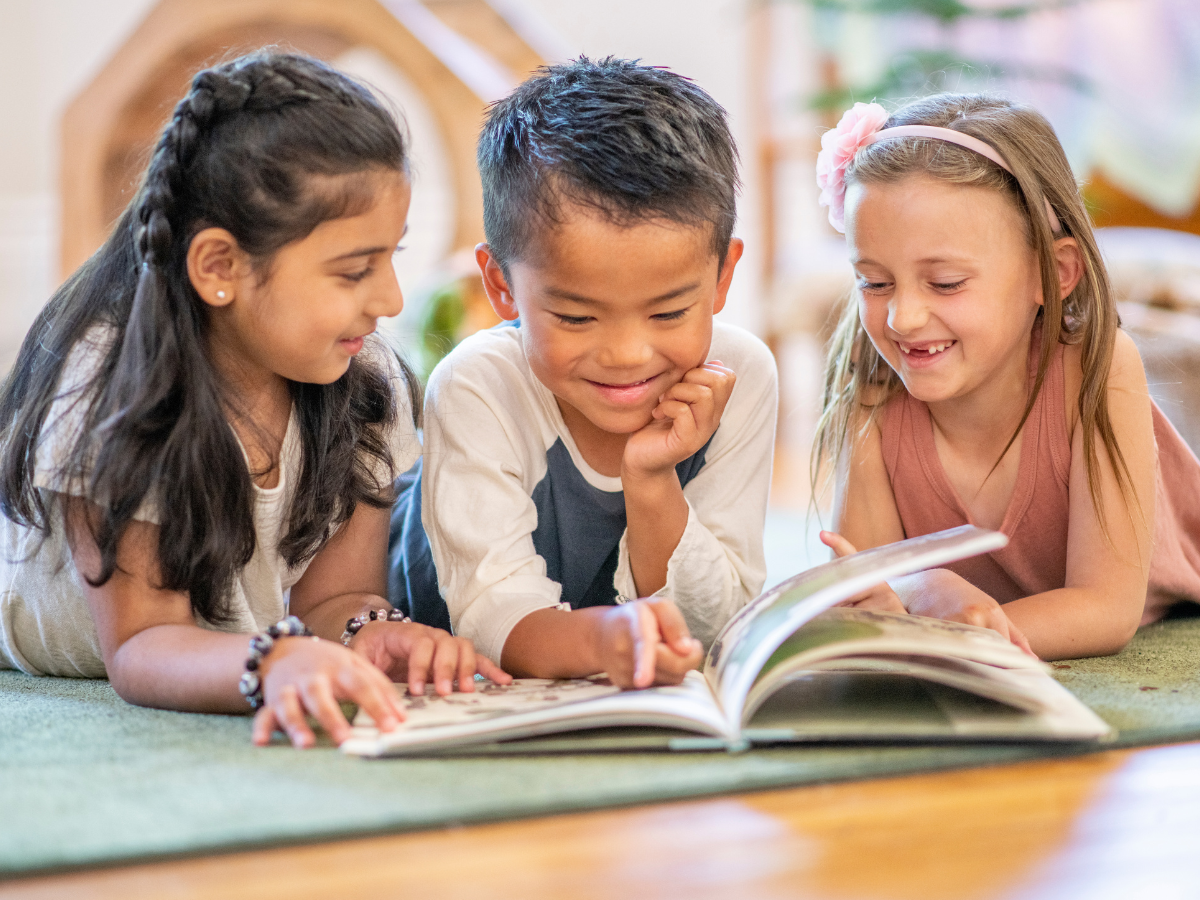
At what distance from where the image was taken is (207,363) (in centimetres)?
95

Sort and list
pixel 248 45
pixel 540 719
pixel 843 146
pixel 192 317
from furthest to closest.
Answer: pixel 248 45, pixel 843 146, pixel 192 317, pixel 540 719

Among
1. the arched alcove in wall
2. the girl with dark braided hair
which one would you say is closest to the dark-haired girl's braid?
the girl with dark braided hair

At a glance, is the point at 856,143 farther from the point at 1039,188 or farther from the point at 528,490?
the point at 528,490

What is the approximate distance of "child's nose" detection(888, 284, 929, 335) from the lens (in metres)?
1.10

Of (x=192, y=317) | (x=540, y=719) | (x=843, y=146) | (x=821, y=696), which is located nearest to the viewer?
(x=540, y=719)

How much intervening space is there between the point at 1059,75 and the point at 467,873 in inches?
109

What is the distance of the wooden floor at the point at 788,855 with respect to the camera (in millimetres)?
591

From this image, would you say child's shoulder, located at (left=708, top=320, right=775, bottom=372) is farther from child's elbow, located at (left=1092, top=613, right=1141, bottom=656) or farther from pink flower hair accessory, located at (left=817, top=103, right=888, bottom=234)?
child's elbow, located at (left=1092, top=613, right=1141, bottom=656)

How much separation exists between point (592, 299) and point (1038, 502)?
0.53 m

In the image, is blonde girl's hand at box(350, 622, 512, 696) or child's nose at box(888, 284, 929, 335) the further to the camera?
child's nose at box(888, 284, 929, 335)

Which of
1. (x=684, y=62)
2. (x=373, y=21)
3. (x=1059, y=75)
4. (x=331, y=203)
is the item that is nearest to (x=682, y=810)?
(x=331, y=203)

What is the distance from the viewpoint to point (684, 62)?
3848 millimetres

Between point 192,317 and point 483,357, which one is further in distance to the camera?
point 483,357

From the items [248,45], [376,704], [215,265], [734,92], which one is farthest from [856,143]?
[734,92]
